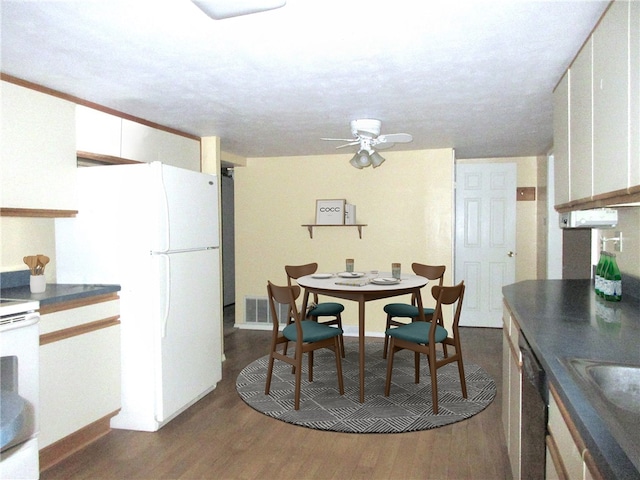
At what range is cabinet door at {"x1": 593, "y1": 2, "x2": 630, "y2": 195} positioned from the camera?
1646 mm

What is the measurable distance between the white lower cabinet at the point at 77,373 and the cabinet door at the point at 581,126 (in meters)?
2.73

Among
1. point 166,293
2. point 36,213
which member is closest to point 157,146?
point 36,213

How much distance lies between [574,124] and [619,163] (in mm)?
698

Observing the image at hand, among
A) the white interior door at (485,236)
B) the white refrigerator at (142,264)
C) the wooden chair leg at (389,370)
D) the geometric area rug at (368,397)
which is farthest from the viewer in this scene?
the white interior door at (485,236)

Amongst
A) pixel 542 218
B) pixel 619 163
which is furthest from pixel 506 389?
pixel 542 218

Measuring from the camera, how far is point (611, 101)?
1782 mm

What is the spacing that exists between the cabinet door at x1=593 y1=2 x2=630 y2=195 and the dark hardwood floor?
63.2 inches

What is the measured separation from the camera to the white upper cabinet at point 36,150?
2.58 metres

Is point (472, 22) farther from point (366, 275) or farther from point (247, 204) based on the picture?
point (247, 204)

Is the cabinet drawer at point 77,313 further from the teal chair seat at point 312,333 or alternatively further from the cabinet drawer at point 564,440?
the cabinet drawer at point 564,440

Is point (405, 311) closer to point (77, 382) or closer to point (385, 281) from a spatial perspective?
point (385, 281)

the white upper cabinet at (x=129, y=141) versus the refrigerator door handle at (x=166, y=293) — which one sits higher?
the white upper cabinet at (x=129, y=141)

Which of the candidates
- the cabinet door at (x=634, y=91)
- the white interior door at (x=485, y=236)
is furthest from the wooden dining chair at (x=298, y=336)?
the white interior door at (x=485, y=236)

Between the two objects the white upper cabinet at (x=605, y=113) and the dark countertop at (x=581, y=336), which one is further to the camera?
the white upper cabinet at (x=605, y=113)
